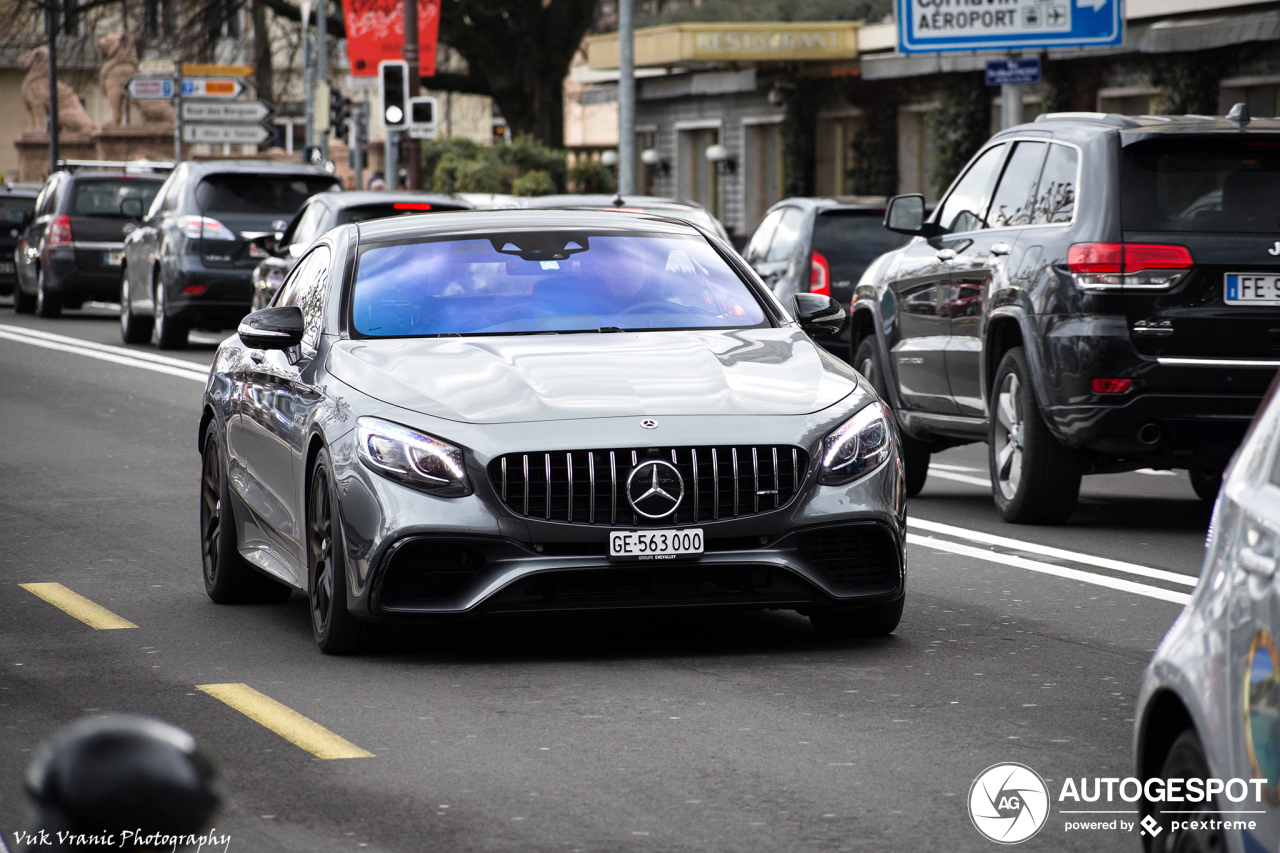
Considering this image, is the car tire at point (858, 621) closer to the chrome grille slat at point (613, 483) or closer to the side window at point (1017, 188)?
the chrome grille slat at point (613, 483)

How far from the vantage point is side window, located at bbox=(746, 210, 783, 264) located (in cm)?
1953

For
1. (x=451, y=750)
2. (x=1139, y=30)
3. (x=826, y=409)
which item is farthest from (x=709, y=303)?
(x=1139, y=30)

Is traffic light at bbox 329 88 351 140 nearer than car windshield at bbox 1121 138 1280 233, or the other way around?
car windshield at bbox 1121 138 1280 233

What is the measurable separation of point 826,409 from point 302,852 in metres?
2.88

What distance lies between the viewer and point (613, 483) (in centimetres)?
687

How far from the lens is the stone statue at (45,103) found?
73.4 m

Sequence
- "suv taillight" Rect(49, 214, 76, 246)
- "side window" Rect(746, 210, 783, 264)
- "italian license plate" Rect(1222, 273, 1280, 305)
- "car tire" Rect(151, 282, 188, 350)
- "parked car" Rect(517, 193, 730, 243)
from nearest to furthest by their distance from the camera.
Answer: "italian license plate" Rect(1222, 273, 1280, 305)
"parked car" Rect(517, 193, 730, 243)
"side window" Rect(746, 210, 783, 264)
"car tire" Rect(151, 282, 188, 350)
"suv taillight" Rect(49, 214, 76, 246)

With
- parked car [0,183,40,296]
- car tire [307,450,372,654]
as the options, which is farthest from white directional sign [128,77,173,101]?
car tire [307,450,372,654]

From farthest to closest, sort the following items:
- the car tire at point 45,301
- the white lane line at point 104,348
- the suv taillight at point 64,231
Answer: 1. the car tire at point 45,301
2. the suv taillight at point 64,231
3. the white lane line at point 104,348

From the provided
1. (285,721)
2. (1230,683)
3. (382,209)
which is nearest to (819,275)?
(382,209)

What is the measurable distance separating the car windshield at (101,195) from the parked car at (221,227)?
5474 millimetres

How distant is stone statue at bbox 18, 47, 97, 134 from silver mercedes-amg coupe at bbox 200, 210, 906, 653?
65.9m

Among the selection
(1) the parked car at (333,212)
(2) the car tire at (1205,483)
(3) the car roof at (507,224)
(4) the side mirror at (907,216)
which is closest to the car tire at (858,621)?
(3) the car roof at (507,224)

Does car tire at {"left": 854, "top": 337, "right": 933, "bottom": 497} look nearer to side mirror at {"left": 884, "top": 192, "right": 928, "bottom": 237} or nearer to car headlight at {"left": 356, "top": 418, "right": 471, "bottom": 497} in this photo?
side mirror at {"left": 884, "top": 192, "right": 928, "bottom": 237}
